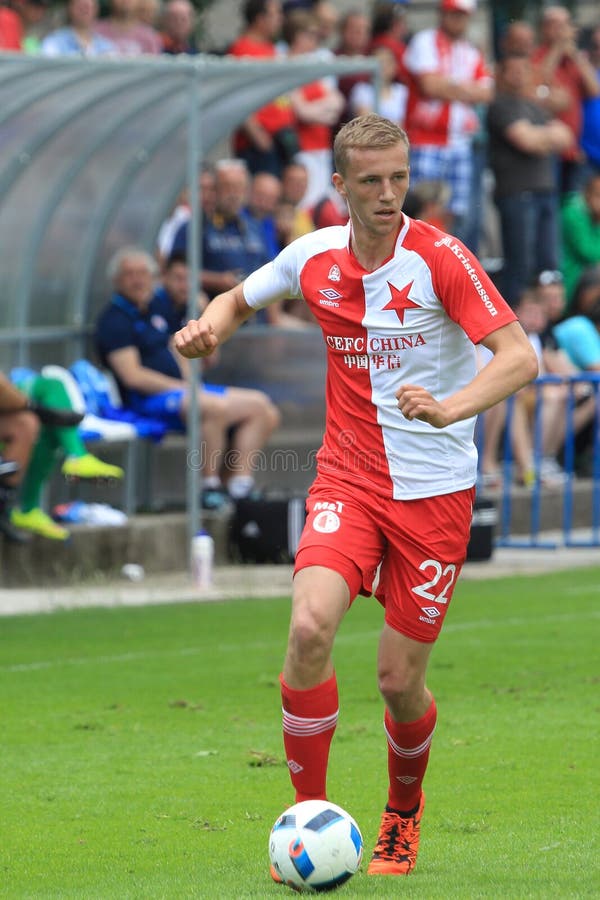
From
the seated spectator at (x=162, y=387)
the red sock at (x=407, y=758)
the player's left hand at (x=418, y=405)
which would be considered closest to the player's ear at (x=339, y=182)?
the player's left hand at (x=418, y=405)

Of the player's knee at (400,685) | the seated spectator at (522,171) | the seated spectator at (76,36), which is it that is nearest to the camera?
the player's knee at (400,685)

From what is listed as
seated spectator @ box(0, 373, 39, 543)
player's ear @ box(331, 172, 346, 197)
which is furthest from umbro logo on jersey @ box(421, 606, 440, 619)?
seated spectator @ box(0, 373, 39, 543)

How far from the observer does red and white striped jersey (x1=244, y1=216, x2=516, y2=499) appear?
577 cm

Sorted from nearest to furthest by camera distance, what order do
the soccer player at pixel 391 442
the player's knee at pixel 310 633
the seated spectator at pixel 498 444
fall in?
the player's knee at pixel 310 633, the soccer player at pixel 391 442, the seated spectator at pixel 498 444

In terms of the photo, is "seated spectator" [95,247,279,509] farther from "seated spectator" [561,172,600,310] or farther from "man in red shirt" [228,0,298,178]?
"seated spectator" [561,172,600,310]

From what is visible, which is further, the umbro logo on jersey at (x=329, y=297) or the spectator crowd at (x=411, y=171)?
the spectator crowd at (x=411, y=171)

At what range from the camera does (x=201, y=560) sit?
1341 cm

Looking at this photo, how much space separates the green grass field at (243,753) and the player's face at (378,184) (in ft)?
6.68

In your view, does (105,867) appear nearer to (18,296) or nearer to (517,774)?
(517,774)

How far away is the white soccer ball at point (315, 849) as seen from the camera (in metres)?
5.24

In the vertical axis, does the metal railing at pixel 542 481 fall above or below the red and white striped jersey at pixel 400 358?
below

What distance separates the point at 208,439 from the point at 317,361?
194 cm

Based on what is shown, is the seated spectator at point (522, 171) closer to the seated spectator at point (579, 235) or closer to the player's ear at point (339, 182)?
the seated spectator at point (579, 235)

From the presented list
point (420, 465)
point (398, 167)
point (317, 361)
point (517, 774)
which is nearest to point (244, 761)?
point (517, 774)
